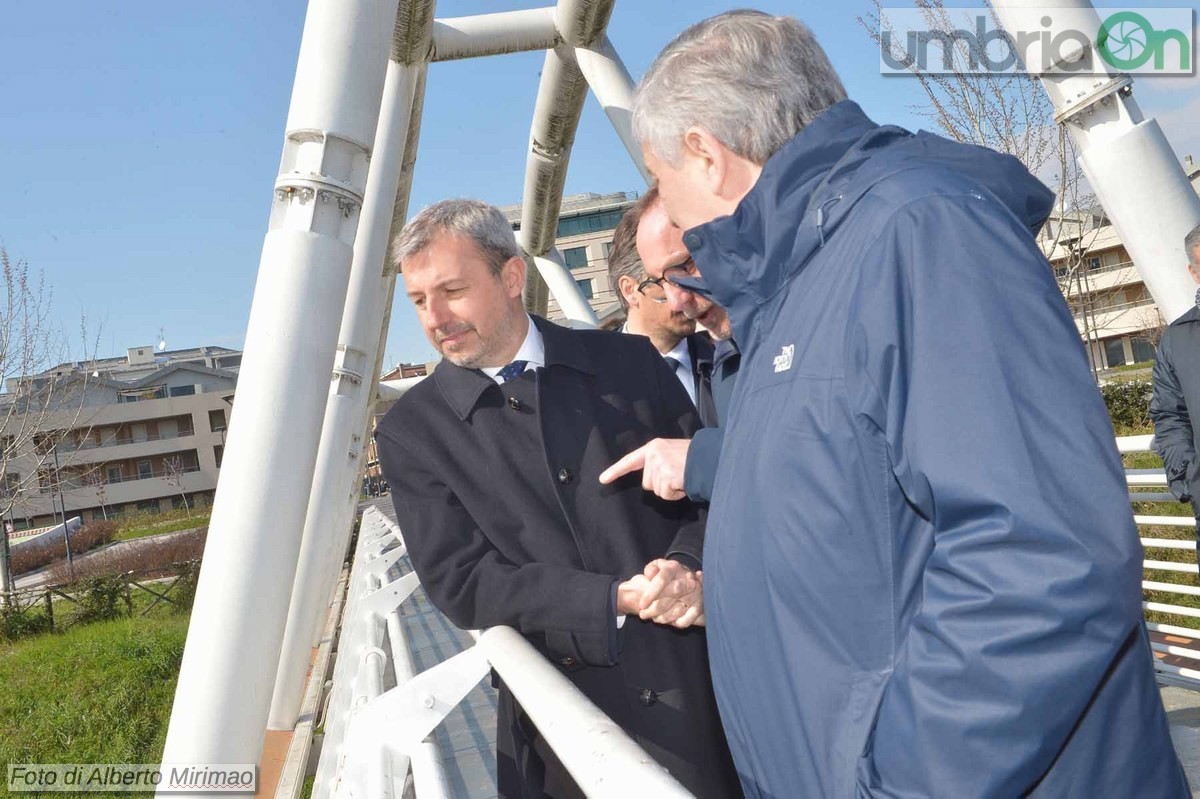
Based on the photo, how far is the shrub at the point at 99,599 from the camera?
21578 mm

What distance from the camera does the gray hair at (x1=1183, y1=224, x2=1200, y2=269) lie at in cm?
403

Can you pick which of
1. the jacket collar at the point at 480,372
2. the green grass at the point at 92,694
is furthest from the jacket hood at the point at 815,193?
the green grass at the point at 92,694

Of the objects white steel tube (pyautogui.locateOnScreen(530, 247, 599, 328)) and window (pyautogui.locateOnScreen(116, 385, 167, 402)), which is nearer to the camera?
white steel tube (pyautogui.locateOnScreen(530, 247, 599, 328))

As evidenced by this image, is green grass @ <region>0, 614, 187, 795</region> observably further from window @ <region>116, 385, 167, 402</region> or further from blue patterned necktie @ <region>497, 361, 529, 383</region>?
window @ <region>116, 385, 167, 402</region>

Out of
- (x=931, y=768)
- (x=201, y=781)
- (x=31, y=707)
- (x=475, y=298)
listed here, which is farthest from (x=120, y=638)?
(x=931, y=768)

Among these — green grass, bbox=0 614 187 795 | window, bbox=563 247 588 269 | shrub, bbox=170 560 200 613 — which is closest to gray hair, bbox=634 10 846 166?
green grass, bbox=0 614 187 795

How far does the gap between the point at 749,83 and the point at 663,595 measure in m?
0.96

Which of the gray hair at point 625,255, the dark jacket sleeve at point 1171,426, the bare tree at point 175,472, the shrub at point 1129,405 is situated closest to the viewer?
the gray hair at point 625,255

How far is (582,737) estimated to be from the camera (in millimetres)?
1213

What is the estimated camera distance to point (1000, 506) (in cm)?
104

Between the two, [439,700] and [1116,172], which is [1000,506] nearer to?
[439,700]

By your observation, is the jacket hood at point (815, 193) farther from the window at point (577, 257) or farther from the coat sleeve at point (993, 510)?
the window at point (577, 257)

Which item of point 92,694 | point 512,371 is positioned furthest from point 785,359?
point 92,694

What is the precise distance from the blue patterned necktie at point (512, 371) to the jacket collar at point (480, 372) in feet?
0.17
